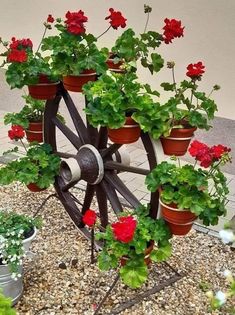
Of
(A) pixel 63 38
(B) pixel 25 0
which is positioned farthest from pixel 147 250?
(B) pixel 25 0

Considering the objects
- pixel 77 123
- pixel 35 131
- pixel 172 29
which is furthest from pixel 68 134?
pixel 172 29

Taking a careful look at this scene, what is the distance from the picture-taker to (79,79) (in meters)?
2.48

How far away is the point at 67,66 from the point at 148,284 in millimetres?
1318

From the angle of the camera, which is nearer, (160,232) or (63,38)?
(160,232)

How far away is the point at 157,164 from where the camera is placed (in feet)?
7.24

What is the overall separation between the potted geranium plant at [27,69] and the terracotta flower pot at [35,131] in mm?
434

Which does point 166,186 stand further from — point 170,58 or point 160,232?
point 170,58

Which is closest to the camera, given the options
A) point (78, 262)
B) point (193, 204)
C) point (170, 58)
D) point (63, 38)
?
point (193, 204)

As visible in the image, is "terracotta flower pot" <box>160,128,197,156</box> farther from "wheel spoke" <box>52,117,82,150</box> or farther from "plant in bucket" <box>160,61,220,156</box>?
"wheel spoke" <box>52,117,82,150</box>

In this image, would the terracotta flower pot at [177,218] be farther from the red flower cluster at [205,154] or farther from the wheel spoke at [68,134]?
the wheel spoke at [68,134]

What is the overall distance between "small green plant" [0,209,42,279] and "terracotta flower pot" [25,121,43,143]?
31.8 inches

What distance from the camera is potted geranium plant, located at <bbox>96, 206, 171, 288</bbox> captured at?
6.77 ft

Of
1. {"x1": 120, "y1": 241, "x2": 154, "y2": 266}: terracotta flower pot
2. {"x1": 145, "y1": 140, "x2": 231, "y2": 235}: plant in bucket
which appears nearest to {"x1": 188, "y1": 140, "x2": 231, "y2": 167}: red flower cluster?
{"x1": 145, "y1": 140, "x2": 231, "y2": 235}: plant in bucket

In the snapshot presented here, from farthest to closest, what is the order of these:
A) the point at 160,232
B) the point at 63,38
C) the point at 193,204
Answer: the point at 63,38
the point at 160,232
the point at 193,204
